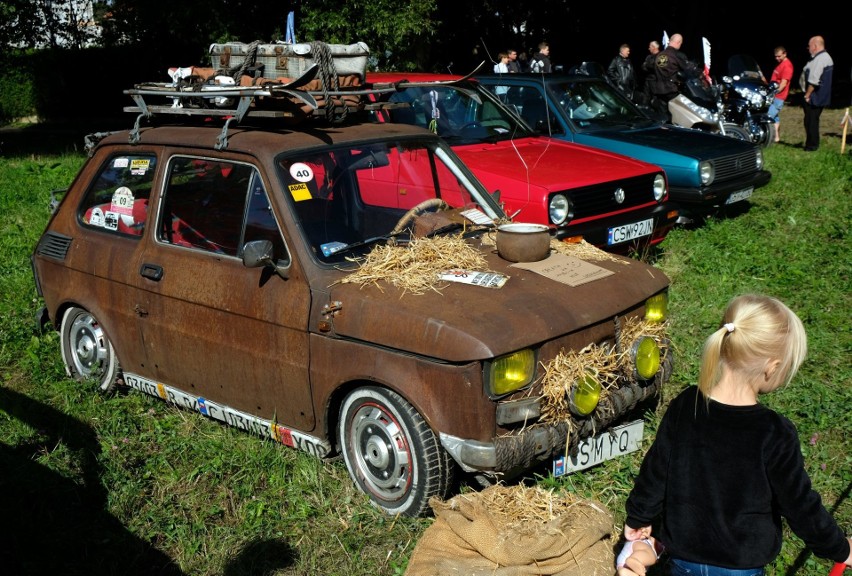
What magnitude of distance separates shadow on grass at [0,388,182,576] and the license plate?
4.50 meters

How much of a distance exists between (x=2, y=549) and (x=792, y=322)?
3834 mm

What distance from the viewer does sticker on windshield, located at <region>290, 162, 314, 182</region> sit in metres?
4.67

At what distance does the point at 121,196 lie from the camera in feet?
18.0

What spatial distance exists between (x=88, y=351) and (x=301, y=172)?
7.28 ft

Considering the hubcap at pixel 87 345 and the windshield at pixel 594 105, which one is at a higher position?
the windshield at pixel 594 105

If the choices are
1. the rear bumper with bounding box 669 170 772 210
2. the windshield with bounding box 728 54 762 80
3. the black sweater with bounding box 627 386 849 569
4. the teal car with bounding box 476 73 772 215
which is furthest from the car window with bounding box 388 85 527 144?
the windshield with bounding box 728 54 762 80

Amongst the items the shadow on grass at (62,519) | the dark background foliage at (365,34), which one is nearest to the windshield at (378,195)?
the shadow on grass at (62,519)

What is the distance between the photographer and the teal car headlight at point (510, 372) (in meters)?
3.84

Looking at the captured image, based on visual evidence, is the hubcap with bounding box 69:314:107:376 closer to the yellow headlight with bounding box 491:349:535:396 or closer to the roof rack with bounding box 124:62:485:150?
the roof rack with bounding box 124:62:485:150

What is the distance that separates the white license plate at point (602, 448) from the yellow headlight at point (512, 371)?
52 cm

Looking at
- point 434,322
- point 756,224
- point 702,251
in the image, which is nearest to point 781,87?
point 756,224

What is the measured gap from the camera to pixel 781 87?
636 inches

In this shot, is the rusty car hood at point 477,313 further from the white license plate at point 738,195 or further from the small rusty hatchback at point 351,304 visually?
the white license plate at point 738,195

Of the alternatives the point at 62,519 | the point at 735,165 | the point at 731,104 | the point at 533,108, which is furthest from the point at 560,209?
the point at 731,104
